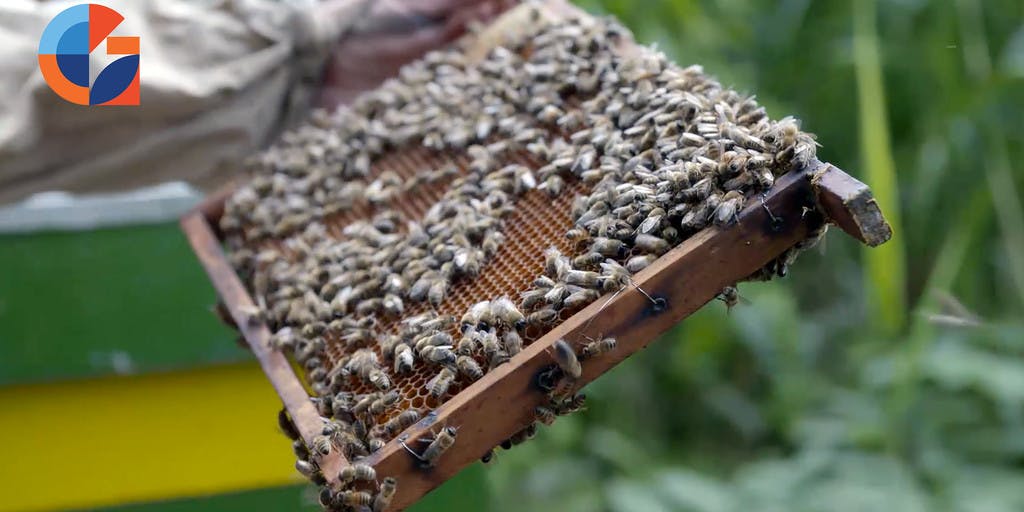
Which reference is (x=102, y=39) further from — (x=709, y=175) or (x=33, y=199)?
(x=709, y=175)

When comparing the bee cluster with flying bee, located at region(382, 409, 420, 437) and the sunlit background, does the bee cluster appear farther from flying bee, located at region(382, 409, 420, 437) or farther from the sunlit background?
the sunlit background

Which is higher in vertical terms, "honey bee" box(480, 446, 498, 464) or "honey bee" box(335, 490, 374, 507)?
"honey bee" box(335, 490, 374, 507)

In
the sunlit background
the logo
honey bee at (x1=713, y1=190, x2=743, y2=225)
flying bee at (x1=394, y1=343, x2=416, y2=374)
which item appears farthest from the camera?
the sunlit background

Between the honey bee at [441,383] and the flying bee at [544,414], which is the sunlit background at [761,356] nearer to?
the flying bee at [544,414]

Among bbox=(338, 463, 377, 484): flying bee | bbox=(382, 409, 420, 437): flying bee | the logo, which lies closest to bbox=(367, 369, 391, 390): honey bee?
bbox=(382, 409, 420, 437): flying bee

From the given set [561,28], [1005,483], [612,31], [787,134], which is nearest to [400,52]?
[561,28]

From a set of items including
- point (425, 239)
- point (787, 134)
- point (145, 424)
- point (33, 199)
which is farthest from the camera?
point (145, 424)
